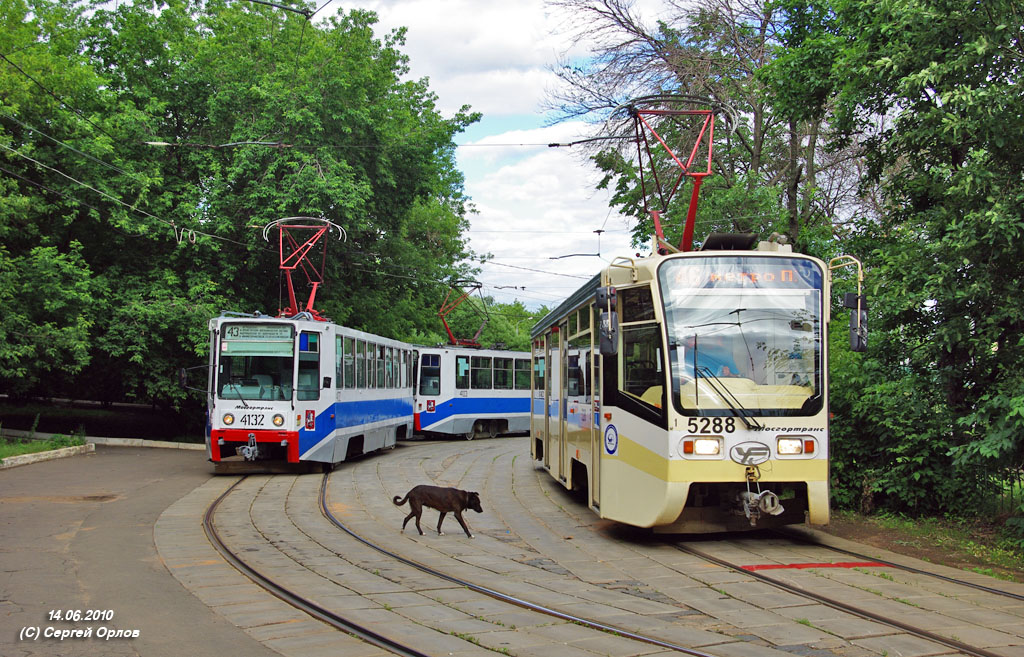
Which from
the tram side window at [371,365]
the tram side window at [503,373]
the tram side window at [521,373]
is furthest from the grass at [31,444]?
the tram side window at [521,373]

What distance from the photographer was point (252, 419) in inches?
656

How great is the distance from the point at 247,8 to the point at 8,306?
1457 centimetres

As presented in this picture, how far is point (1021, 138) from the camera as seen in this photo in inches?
375

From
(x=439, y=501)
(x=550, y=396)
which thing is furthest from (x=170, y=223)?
(x=439, y=501)

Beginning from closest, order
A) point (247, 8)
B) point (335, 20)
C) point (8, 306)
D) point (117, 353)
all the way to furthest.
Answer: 1. point (8, 306)
2. point (117, 353)
3. point (247, 8)
4. point (335, 20)

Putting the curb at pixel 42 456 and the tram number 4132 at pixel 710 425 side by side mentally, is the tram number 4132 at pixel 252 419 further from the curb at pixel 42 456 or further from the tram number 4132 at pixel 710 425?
the tram number 4132 at pixel 710 425

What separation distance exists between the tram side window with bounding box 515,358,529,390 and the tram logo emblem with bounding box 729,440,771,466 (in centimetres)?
2283

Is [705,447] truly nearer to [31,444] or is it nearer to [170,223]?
[31,444]

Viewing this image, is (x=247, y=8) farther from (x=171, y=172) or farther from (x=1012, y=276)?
(x=1012, y=276)

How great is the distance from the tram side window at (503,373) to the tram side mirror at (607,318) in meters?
21.5

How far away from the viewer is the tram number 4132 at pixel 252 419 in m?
16.6

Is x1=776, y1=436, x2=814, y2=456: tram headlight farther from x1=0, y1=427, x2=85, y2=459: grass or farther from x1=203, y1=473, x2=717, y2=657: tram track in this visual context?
x1=0, y1=427, x2=85, y2=459: grass

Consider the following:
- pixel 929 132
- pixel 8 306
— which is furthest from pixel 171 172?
pixel 929 132

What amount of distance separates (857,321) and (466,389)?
862 inches
